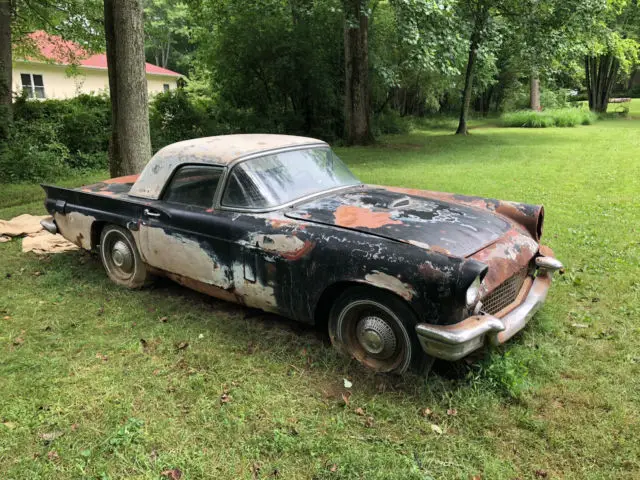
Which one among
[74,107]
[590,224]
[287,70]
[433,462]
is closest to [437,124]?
[287,70]

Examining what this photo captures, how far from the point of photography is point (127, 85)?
7.58 meters

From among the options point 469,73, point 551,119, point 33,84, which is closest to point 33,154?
point 469,73

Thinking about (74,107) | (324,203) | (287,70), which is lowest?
(324,203)

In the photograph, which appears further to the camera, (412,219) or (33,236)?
(33,236)

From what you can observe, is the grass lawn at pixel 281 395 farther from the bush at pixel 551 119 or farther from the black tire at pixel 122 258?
the bush at pixel 551 119

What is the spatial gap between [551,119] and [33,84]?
92.0 ft

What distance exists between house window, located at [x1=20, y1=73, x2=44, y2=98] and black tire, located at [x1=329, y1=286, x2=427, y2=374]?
2921 centimetres

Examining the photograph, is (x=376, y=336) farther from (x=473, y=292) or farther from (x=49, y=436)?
(x=49, y=436)

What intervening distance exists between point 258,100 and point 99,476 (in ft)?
60.1

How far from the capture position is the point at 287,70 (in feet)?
61.3

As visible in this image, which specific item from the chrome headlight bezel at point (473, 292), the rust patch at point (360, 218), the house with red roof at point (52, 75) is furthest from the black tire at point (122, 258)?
the house with red roof at point (52, 75)

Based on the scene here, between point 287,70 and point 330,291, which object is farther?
point 287,70

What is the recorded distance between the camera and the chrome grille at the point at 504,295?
3184 millimetres

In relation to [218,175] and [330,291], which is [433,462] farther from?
[218,175]
